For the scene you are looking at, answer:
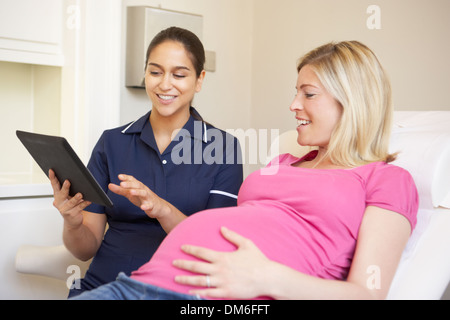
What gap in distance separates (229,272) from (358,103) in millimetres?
551

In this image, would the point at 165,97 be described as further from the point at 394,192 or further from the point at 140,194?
the point at 394,192

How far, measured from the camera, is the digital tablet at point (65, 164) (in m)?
1.21

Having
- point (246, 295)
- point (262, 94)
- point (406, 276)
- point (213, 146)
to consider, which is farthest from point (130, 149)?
point (262, 94)

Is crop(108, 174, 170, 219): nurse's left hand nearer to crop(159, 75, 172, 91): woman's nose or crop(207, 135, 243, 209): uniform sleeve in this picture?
crop(207, 135, 243, 209): uniform sleeve

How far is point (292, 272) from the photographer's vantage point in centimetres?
101

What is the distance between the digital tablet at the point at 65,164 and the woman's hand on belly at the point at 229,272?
0.31 metres

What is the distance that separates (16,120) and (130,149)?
982 mm

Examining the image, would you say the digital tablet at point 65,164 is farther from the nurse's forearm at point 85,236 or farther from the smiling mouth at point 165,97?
the smiling mouth at point 165,97

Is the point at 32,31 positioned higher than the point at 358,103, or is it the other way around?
the point at 32,31

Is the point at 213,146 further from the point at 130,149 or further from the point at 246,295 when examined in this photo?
the point at 246,295

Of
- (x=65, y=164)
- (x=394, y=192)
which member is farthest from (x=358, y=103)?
(x=65, y=164)

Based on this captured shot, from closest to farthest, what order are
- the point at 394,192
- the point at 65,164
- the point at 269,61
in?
the point at 394,192, the point at 65,164, the point at 269,61

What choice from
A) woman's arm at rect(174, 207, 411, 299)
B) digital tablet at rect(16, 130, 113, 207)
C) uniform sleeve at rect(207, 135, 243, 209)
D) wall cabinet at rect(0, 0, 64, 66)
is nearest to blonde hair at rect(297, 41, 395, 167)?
woman's arm at rect(174, 207, 411, 299)
